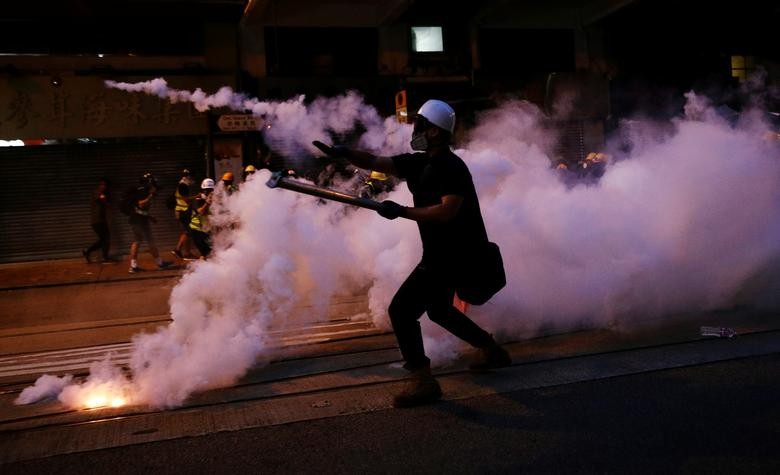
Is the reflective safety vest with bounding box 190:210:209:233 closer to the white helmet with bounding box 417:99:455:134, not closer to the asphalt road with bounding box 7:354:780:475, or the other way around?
the white helmet with bounding box 417:99:455:134

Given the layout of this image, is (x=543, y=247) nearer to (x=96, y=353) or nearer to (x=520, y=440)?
(x=520, y=440)

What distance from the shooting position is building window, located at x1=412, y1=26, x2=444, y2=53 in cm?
1717

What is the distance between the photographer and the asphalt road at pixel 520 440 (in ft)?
11.2

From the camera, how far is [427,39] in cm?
1725

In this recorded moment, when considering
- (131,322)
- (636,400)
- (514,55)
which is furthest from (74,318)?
(514,55)

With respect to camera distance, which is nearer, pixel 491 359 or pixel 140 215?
pixel 491 359

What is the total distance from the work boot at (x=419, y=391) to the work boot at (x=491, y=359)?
53cm

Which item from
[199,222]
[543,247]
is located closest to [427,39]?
[199,222]

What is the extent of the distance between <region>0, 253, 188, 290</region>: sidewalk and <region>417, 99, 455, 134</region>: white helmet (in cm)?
915

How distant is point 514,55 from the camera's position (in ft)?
58.1

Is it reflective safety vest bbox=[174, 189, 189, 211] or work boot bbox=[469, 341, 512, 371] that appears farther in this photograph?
reflective safety vest bbox=[174, 189, 189, 211]

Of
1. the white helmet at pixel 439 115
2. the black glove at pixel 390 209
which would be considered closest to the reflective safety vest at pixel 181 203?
the white helmet at pixel 439 115

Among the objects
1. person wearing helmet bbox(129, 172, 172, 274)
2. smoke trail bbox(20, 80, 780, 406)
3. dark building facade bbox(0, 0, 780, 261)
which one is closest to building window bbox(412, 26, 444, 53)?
dark building facade bbox(0, 0, 780, 261)

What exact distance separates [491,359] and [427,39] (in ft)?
45.0
